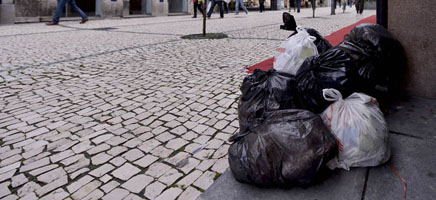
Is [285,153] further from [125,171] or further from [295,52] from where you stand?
[295,52]

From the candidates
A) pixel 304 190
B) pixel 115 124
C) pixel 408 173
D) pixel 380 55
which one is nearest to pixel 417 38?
pixel 380 55

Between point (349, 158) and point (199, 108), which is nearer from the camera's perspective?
point (349, 158)

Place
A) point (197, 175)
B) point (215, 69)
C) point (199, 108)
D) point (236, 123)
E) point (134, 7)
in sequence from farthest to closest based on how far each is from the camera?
1. point (134, 7)
2. point (215, 69)
3. point (199, 108)
4. point (236, 123)
5. point (197, 175)

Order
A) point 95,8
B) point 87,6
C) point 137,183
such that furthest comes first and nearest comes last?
point 87,6 → point 95,8 → point 137,183

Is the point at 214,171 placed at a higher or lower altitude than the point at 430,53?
lower

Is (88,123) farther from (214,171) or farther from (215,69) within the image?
(215,69)

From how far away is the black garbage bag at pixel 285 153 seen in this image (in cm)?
166

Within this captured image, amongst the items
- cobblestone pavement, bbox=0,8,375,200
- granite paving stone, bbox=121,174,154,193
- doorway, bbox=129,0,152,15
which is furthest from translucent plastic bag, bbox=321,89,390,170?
doorway, bbox=129,0,152,15

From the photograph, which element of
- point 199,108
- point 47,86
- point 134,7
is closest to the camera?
point 199,108

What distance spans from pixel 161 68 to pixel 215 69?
86cm

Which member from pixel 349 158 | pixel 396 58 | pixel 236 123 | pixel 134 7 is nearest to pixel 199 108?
pixel 236 123

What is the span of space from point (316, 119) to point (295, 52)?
114 cm

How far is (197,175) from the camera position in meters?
2.01

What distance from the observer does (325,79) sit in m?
2.23
